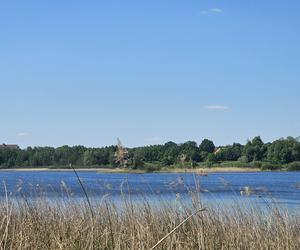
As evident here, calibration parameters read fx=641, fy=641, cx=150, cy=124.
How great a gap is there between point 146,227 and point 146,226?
0.16 m

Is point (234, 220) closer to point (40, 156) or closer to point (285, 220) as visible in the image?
point (285, 220)

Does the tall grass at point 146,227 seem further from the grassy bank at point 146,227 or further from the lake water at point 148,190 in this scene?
the lake water at point 148,190

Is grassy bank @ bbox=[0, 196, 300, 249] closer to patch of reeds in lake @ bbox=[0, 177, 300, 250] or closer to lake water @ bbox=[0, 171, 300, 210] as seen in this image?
patch of reeds in lake @ bbox=[0, 177, 300, 250]

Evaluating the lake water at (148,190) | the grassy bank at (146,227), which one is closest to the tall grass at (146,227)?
the grassy bank at (146,227)

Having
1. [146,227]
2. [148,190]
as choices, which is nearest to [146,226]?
[146,227]

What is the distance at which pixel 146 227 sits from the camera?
285 inches

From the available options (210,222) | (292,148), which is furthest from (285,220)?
(292,148)

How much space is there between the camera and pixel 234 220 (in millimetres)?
8133

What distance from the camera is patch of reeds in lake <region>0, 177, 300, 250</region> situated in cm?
678

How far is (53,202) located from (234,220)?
2637mm

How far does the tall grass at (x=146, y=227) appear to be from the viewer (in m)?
6.79

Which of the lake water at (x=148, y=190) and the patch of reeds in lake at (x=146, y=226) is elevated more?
the lake water at (x=148, y=190)

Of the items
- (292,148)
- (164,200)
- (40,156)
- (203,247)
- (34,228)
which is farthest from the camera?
(292,148)

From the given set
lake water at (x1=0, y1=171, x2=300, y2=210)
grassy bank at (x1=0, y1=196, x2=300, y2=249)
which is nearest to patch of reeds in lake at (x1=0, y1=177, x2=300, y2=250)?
grassy bank at (x1=0, y1=196, x2=300, y2=249)
